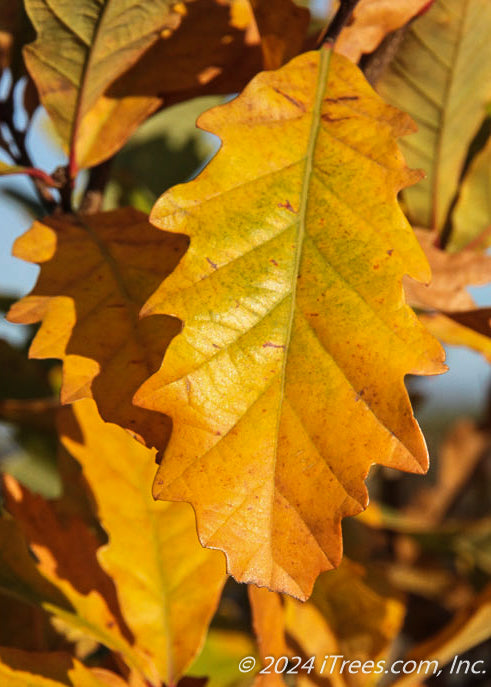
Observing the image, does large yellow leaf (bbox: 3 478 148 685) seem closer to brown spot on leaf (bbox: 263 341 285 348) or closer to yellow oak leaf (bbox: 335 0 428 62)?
brown spot on leaf (bbox: 263 341 285 348)

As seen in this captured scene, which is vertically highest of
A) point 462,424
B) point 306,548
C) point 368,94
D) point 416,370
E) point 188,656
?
point 368,94

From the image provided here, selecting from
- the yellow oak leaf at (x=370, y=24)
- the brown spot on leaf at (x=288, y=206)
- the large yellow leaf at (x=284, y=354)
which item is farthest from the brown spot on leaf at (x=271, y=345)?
the yellow oak leaf at (x=370, y=24)

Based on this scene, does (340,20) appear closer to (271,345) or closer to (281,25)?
(281,25)

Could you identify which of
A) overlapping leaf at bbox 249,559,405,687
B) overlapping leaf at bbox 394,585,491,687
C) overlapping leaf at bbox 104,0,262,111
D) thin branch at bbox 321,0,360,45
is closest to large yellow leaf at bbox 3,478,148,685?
overlapping leaf at bbox 249,559,405,687

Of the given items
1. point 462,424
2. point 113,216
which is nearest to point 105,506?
point 113,216

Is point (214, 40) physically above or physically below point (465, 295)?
above

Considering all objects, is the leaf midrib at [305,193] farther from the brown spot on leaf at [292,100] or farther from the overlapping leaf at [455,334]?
the overlapping leaf at [455,334]

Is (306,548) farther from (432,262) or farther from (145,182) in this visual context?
(145,182)
